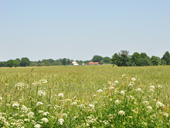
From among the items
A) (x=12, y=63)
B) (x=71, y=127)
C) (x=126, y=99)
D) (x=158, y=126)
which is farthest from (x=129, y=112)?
(x=12, y=63)

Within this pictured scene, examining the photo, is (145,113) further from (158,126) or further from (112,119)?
(112,119)

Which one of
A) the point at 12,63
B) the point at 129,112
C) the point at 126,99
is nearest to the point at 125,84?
the point at 126,99

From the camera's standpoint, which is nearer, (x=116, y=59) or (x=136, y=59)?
(x=116, y=59)

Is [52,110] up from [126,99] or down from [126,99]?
down

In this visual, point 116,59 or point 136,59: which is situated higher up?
point 136,59

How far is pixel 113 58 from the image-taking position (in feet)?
278

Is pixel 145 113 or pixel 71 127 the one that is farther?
pixel 145 113

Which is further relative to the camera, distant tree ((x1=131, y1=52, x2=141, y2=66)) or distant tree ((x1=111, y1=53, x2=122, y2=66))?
distant tree ((x1=131, y1=52, x2=141, y2=66))

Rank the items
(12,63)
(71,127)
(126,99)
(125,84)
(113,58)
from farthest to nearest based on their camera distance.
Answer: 1. (12,63)
2. (113,58)
3. (125,84)
4. (126,99)
5. (71,127)

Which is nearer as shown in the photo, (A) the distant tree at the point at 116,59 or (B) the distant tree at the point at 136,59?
(A) the distant tree at the point at 116,59

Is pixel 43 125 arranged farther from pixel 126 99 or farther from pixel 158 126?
pixel 158 126

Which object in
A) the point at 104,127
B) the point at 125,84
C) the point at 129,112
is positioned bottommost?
the point at 104,127

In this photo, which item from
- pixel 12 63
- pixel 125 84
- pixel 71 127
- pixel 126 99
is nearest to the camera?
pixel 71 127

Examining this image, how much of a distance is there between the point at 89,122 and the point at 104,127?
1.41 ft
